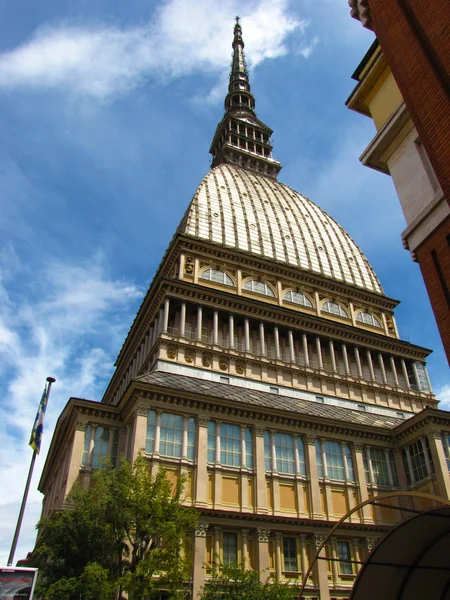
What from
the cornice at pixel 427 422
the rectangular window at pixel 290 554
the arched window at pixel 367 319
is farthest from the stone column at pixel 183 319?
the arched window at pixel 367 319

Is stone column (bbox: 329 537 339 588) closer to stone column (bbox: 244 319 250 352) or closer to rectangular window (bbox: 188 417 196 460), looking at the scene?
rectangular window (bbox: 188 417 196 460)

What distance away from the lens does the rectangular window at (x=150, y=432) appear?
37.9m

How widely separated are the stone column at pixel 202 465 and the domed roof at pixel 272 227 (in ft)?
97.3

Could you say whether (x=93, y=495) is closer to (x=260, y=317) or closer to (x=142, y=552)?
(x=142, y=552)

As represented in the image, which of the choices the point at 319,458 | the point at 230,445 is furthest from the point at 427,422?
the point at 230,445

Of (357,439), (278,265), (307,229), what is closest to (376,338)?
(278,265)

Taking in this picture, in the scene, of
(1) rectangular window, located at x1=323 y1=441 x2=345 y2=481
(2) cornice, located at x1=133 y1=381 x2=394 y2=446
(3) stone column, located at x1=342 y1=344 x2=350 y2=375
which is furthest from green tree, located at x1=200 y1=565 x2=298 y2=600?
(3) stone column, located at x1=342 y1=344 x2=350 y2=375

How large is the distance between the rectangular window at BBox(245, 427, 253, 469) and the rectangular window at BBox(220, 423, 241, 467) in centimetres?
63

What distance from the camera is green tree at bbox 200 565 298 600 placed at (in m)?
30.1

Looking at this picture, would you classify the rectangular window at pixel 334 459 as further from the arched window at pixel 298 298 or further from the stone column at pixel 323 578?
the arched window at pixel 298 298

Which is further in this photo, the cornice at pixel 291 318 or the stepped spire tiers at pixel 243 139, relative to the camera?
the stepped spire tiers at pixel 243 139

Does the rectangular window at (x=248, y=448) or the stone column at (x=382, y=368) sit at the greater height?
the stone column at (x=382, y=368)

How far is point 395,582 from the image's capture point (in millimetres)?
16234

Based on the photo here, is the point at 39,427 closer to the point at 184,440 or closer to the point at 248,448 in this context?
the point at 184,440
